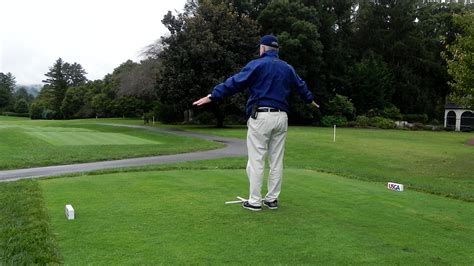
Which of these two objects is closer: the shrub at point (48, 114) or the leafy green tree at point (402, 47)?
the leafy green tree at point (402, 47)

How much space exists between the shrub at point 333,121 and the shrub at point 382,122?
10.8 ft

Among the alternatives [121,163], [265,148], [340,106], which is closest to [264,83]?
[265,148]

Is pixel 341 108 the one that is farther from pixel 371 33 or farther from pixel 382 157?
pixel 382 157

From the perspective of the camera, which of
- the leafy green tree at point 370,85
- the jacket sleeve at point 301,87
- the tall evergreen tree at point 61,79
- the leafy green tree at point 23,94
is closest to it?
the jacket sleeve at point 301,87

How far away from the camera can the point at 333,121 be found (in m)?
53.1

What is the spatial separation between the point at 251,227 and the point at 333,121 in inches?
1922

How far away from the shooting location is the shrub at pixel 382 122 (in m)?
52.3

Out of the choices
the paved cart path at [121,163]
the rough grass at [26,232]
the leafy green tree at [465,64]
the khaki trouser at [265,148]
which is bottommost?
the paved cart path at [121,163]

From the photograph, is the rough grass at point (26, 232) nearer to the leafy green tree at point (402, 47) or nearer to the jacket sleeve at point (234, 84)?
the jacket sleeve at point (234, 84)

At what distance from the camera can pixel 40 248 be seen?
4867mm

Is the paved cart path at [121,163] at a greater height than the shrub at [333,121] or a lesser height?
lesser

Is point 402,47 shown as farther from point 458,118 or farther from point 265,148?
point 265,148

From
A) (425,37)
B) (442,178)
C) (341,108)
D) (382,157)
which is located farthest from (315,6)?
(442,178)

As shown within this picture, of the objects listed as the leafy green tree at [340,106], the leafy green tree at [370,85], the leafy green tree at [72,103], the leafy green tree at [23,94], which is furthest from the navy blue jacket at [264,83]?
the leafy green tree at [23,94]
